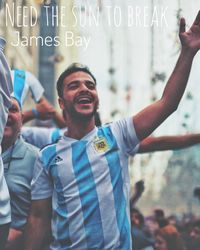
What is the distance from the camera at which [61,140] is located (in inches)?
70.2

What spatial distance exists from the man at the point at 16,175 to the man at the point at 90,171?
1.9 inches

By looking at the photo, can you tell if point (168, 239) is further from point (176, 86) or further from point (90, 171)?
point (176, 86)

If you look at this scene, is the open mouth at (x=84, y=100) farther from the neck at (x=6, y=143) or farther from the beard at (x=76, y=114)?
the neck at (x=6, y=143)

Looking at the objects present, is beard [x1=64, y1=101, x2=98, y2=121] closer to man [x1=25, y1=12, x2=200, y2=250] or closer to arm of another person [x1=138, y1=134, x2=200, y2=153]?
man [x1=25, y1=12, x2=200, y2=250]

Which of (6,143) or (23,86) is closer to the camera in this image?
(6,143)

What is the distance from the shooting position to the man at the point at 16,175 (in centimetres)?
182

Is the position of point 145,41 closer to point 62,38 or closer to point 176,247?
point 62,38

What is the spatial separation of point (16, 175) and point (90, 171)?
0.31 meters

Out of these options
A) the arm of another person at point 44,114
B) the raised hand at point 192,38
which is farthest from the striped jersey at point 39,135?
the raised hand at point 192,38

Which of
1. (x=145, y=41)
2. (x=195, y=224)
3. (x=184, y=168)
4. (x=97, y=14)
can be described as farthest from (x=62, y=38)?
(x=195, y=224)

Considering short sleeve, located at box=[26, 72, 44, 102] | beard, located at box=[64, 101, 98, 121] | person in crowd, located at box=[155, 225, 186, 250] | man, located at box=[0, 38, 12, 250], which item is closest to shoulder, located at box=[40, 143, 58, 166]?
beard, located at box=[64, 101, 98, 121]

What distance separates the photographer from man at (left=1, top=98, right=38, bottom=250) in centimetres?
182

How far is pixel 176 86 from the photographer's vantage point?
64.5 inches

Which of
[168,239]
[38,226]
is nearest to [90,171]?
[38,226]
